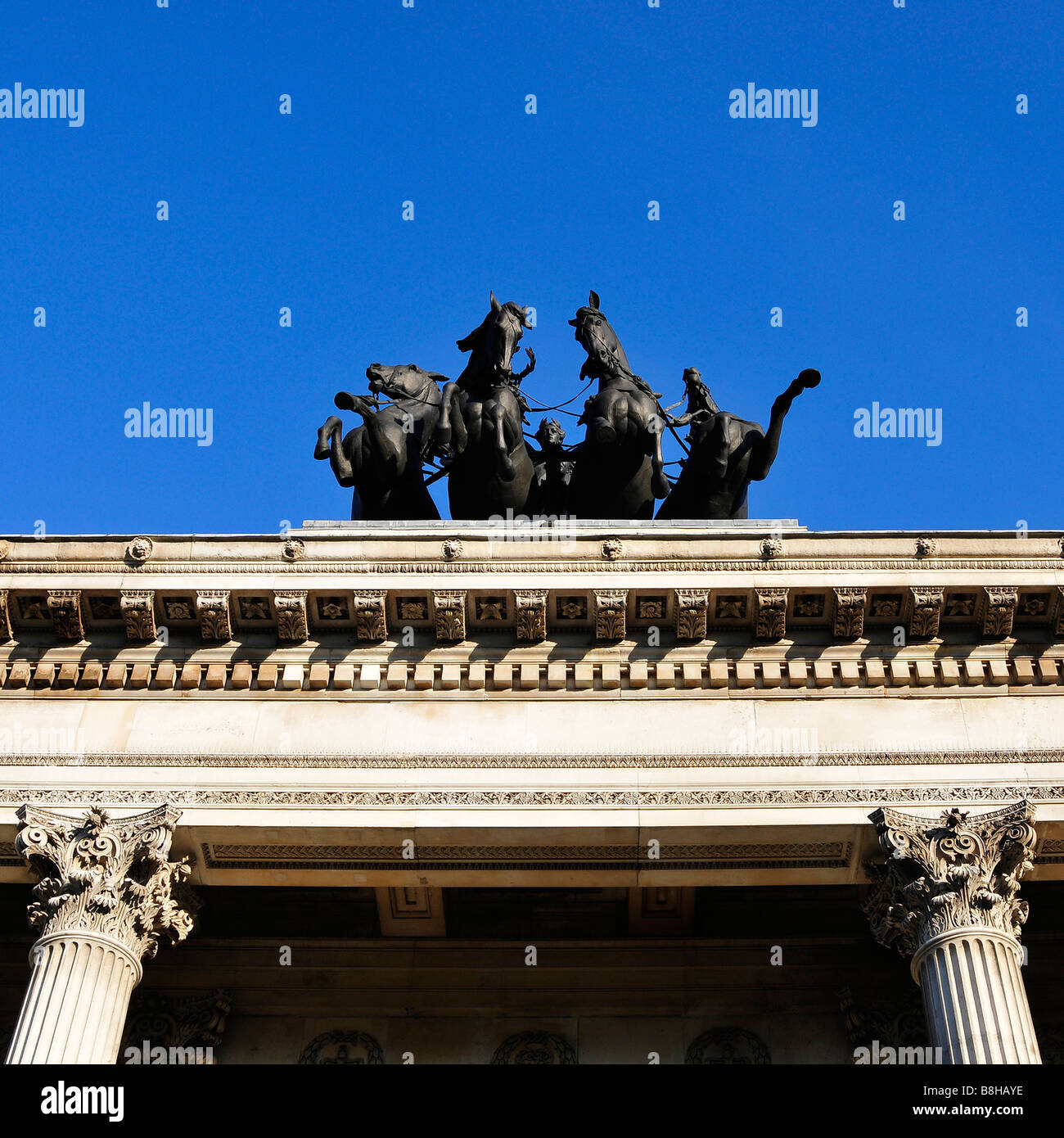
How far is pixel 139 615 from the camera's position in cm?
1620

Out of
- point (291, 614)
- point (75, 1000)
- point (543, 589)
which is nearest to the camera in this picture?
point (75, 1000)

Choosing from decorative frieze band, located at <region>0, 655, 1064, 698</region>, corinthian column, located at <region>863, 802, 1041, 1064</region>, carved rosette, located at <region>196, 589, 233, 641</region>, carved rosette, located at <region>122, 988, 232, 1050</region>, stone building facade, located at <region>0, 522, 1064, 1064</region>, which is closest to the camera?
corinthian column, located at <region>863, 802, 1041, 1064</region>

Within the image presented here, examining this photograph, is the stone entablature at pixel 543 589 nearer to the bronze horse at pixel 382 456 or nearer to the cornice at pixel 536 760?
the cornice at pixel 536 760

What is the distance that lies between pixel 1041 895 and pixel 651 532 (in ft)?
19.2

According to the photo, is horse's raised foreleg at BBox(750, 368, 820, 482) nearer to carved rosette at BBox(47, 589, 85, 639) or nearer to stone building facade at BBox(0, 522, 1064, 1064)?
stone building facade at BBox(0, 522, 1064, 1064)

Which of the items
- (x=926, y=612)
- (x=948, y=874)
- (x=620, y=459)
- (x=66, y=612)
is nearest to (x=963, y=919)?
(x=948, y=874)

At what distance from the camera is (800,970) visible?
1728 cm

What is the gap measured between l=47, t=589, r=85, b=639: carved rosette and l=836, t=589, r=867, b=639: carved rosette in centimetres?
790

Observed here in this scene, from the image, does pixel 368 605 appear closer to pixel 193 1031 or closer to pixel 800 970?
pixel 193 1031

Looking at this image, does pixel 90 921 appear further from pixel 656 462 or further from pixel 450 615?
pixel 656 462

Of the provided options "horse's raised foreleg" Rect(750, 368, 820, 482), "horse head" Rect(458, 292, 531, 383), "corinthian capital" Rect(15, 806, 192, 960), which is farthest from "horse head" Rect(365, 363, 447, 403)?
"corinthian capital" Rect(15, 806, 192, 960)

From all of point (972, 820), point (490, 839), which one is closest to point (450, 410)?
point (490, 839)

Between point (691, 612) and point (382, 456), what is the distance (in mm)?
5467

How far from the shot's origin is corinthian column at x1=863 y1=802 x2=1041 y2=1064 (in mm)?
13148
